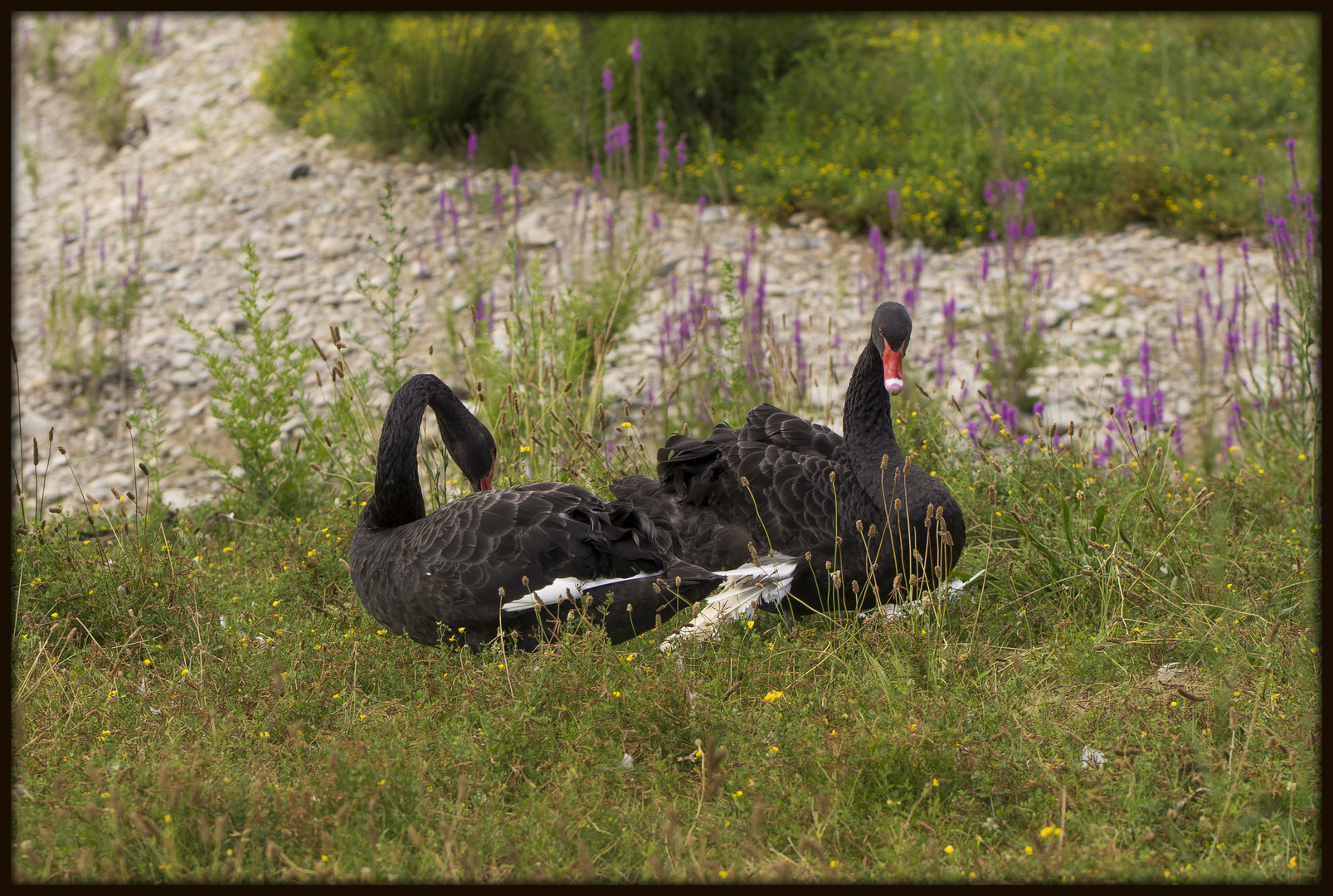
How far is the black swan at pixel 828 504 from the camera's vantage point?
435 centimetres

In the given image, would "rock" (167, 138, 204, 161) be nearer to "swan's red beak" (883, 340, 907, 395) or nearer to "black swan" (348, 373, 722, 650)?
"black swan" (348, 373, 722, 650)

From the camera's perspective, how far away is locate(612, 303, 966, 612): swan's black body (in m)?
4.36

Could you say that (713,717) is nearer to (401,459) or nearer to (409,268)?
(401,459)

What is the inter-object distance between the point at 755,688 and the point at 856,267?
22.3ft

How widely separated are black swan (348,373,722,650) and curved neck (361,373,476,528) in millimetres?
166

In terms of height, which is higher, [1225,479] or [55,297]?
[55,297]

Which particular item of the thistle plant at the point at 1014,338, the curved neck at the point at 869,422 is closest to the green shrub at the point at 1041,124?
the thistle plant at the point at 1014,338

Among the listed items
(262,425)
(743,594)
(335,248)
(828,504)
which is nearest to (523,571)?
(743,594)

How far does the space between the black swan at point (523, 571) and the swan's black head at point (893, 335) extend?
1.08 metres

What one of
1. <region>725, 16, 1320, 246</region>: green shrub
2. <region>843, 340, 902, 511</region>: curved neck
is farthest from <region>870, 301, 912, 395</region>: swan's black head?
<region>725, 16, 1320, 246</region>: green shrub

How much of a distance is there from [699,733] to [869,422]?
1.72 m

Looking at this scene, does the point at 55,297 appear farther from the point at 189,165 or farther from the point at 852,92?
the point at 852,92
